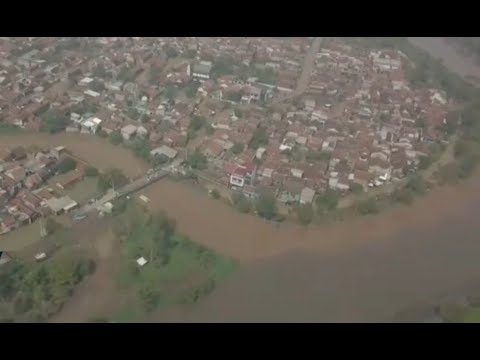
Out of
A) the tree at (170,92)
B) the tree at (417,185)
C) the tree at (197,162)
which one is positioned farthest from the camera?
the tree at (170,92)

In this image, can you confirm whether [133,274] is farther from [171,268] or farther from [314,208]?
[314,208]

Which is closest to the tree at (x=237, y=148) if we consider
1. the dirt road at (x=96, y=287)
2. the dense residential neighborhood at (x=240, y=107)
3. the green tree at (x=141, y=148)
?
the dense residential neighborhood at (x=240, y=107)

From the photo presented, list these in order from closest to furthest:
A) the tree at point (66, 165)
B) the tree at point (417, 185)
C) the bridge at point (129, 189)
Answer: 1. the bridge at point (129, 189)
2. the tree at point (417, 185)
3. the tree at point (66, 165)

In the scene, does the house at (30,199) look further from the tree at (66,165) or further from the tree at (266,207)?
the tree at (266,207)

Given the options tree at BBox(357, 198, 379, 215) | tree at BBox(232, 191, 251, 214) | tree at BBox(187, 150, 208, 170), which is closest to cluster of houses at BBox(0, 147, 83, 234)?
tree at BBox(187, 150, 208, 170)

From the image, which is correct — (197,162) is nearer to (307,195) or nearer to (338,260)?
(307,195)

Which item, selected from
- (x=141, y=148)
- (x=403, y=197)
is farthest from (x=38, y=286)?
(x=403, y=197)
